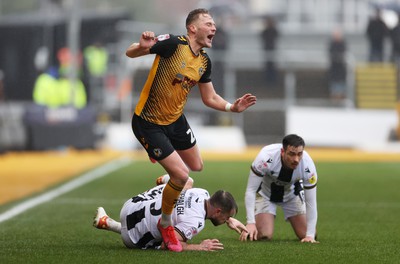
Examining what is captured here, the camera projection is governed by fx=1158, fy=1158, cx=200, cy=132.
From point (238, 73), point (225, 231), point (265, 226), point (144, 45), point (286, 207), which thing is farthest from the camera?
point (238, 73)

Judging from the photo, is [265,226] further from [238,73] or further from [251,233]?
[238,73]

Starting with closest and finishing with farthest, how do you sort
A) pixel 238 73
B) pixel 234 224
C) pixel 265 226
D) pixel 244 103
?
1. pixel 234 224
2. pixel 244 103
3. pixel 265 226
4. pixel 238 73

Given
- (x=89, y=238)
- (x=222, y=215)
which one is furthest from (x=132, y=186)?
(x=222, y=215)

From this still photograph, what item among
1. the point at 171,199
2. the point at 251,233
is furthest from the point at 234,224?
the point at 171,199

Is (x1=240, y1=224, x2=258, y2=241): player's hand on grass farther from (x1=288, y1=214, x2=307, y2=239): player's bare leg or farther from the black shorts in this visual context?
the black shorts

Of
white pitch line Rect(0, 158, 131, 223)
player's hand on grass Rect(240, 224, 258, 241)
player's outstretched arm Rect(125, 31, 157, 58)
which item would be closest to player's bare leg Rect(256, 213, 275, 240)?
player's hand on grass Rect(240, 224, 258, 241)

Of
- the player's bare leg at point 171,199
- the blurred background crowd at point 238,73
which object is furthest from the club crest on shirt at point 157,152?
the blurred background crowd at point 238,73

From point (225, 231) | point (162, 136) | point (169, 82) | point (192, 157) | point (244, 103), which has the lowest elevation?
point (225, 231)

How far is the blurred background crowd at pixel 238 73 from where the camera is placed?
3272 centimetres

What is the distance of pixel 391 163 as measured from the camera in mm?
28469

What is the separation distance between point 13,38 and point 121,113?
11.7m

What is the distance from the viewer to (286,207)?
12.9m

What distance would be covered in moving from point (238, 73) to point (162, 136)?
26707 mm

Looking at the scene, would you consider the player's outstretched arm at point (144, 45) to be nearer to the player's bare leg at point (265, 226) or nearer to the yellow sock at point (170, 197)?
the yellow sock at point (170, 197)
